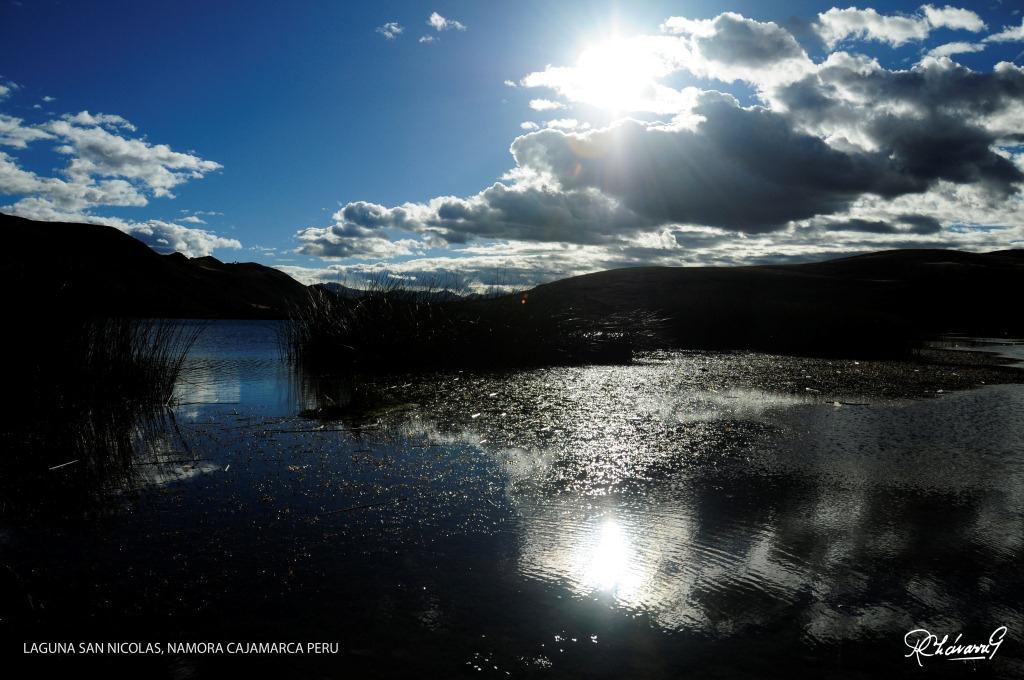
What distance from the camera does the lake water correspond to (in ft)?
8.15

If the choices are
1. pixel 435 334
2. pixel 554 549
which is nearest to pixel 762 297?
pixel 435 334

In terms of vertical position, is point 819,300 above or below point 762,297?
below

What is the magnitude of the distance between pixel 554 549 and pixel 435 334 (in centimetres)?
1055

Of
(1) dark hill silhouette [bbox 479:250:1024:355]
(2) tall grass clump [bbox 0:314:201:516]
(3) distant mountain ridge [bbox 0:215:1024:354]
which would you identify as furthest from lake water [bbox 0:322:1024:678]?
(1) dark hill silhouette [bbox 479:250:1024:355]

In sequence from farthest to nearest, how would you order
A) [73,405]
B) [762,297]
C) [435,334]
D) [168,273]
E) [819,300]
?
[168,273] → [819,300] → [762,297] → [435,334] → [73,405]

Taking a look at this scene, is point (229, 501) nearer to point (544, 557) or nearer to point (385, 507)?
point (385, 507)

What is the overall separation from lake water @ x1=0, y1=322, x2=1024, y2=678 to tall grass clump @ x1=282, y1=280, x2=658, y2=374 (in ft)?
21.0

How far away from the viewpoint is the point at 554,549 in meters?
3.48

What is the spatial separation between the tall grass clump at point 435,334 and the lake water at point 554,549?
6409mm

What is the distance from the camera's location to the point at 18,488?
14.7ft

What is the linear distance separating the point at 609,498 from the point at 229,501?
2.63m

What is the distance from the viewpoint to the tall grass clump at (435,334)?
43.6 feet

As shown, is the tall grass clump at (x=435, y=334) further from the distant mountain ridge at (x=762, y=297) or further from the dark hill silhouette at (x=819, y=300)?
the dark hill silhouette at (x=819, y=300)

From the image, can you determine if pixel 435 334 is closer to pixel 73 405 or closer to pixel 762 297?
pixel 73 405
